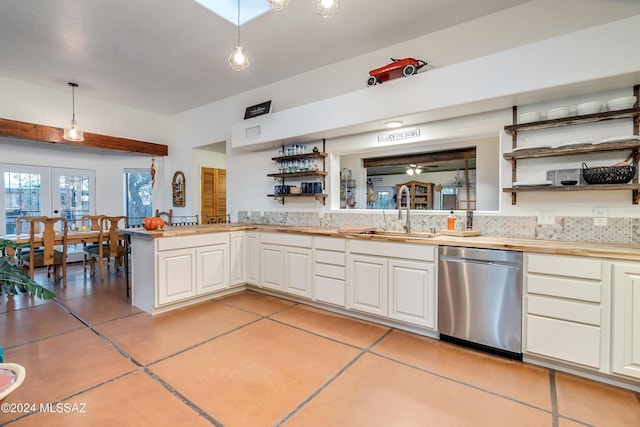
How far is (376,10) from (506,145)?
5.58ft

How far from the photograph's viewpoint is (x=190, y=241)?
11.1 feet

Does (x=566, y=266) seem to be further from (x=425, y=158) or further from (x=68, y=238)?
(x=68, y=238)

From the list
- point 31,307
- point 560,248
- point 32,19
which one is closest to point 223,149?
point 32,19

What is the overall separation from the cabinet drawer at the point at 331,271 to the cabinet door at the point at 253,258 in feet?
3.11

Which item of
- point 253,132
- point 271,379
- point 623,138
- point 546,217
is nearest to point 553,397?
point 546,217

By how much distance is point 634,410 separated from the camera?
172 centimetres

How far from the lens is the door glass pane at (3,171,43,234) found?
5.33 m

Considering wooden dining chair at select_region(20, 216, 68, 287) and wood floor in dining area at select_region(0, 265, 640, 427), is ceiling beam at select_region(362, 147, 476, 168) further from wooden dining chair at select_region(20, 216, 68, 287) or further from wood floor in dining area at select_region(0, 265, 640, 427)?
wooden dining chair at select_region(20, 216, 68, 287)

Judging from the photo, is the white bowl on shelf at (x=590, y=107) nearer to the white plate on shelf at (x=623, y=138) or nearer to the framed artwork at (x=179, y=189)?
the white plate on shelf at (x=623, y=138)

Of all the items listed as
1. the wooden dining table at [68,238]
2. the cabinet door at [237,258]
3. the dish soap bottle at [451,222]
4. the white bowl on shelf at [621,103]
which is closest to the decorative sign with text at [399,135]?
the dish soap bottle at [451,222]

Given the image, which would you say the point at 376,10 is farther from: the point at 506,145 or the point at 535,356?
the point at 535,356

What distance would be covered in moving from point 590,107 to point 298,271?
2943 millimetres

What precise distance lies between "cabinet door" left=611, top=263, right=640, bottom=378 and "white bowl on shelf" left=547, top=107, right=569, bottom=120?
3.98 feet

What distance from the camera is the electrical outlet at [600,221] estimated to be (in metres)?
2.34
